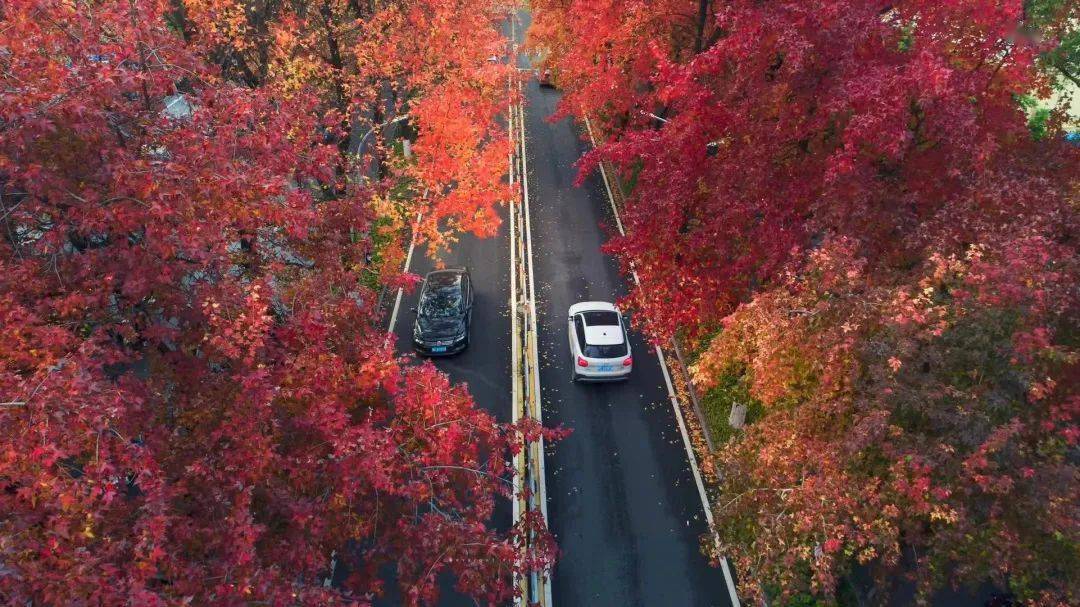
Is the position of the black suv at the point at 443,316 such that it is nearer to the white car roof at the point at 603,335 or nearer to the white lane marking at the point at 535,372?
the white lane marking at the point at 535,372

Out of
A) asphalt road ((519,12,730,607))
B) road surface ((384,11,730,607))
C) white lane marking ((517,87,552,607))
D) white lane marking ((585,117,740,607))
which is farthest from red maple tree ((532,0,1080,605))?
white lane marking ((517,87,552,607))

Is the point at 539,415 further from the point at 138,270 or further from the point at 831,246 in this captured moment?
the point at 138,270

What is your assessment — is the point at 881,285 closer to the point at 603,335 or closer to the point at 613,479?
the point at 613,479

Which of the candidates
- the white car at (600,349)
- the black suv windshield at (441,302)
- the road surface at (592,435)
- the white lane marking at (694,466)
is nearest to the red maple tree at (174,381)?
the road surface at (592,435)

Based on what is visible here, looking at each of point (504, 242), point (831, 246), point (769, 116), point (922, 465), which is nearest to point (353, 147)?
point (504, 242)

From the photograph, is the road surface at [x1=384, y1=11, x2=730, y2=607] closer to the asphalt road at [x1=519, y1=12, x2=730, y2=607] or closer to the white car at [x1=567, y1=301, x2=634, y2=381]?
the asphalt road at [x1=519, y1=12, x2=730, y2=607]

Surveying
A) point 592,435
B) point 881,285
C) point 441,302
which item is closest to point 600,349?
point 592,435
